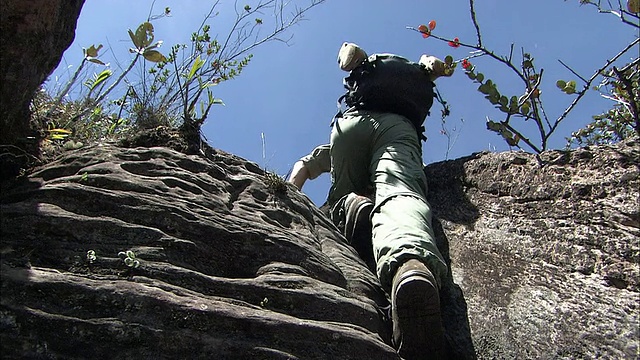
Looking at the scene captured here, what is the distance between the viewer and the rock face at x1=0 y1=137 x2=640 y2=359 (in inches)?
87.6

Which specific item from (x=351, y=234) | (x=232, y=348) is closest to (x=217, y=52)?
(x=351, y=234)

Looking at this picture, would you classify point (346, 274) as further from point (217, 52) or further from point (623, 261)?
point (217, 52)

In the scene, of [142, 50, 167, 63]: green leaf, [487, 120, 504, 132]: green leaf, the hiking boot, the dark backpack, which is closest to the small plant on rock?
the hiking boot

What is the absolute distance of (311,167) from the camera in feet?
17.9

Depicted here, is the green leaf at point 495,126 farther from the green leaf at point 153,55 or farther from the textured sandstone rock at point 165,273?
the green leaf at point 153,55

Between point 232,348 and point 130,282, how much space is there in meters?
0.49

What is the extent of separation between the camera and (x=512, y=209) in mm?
3838

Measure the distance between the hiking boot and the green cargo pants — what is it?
27 cm

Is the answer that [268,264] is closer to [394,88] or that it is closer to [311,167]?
[394,88]

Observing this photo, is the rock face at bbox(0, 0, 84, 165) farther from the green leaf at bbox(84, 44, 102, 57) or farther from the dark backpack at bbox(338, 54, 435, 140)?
the dark backpack at bbox(338, 54, 435, 140)

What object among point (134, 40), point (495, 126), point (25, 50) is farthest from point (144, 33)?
point (495, 126)

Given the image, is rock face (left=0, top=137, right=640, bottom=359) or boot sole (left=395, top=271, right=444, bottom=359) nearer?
rock face (left=0, top=137, right=640, bottom=359)

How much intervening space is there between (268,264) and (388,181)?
4.05ft

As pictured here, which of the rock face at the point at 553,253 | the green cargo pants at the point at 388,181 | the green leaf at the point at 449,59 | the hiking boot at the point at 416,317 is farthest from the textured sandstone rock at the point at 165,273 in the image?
the green leaf at the point at 449,59
